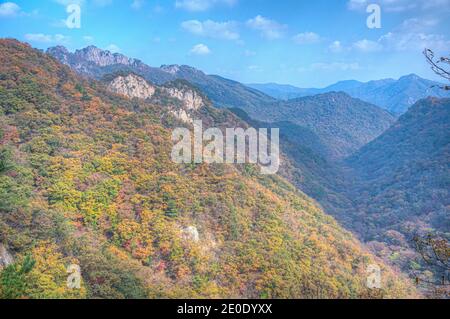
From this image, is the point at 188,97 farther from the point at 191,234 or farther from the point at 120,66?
the point at 120,66

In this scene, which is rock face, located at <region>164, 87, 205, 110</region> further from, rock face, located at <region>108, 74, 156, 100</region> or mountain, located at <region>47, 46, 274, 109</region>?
mountain, located at <region>47, 46, 274, 109</region>

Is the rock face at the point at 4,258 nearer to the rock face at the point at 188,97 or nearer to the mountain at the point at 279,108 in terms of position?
the rock face at the point at 188,97

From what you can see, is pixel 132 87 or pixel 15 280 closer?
pixel 15 280

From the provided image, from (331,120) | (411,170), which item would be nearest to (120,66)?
(331,120)

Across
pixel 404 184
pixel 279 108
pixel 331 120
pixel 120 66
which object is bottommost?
pixel 404 184
